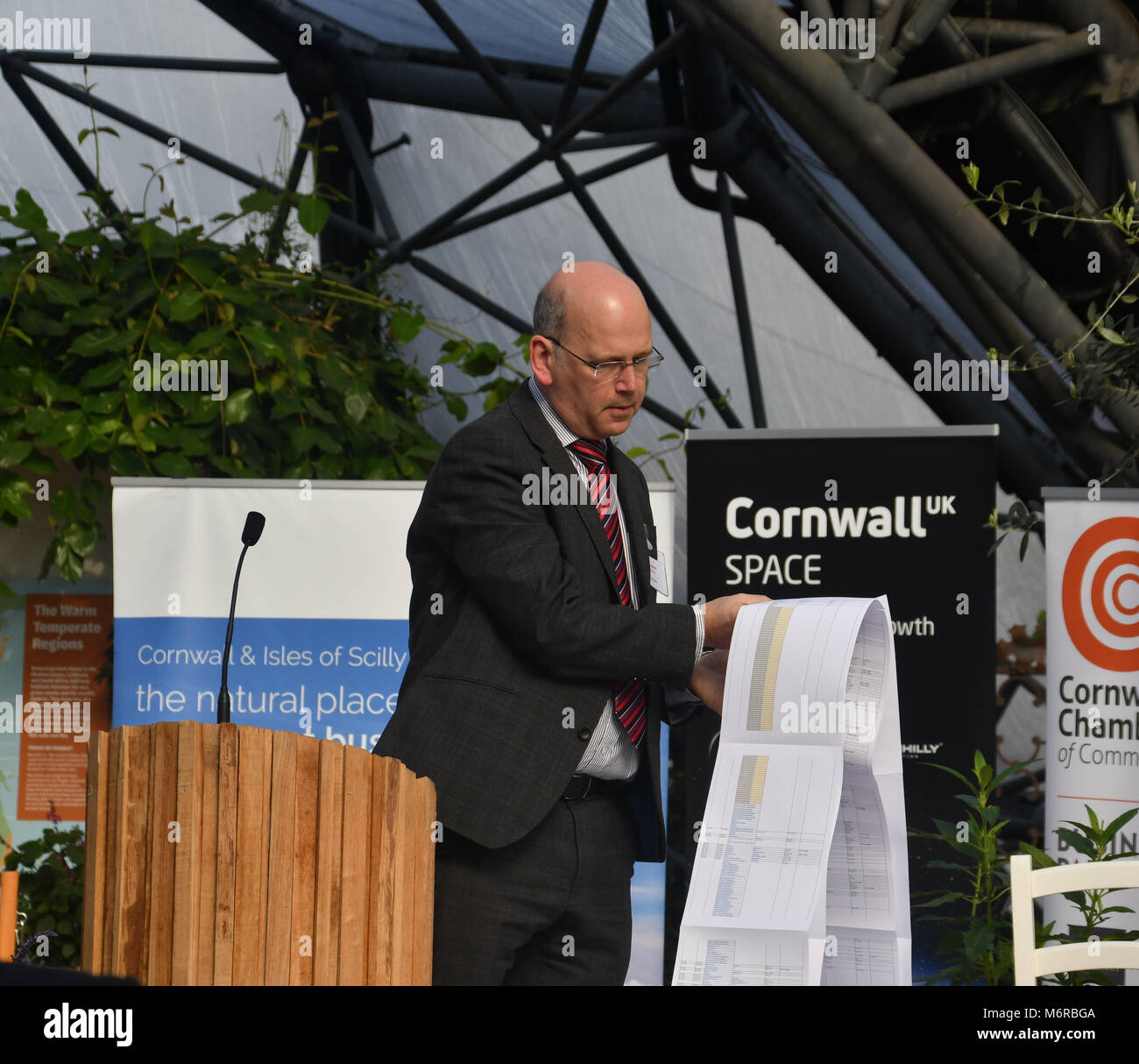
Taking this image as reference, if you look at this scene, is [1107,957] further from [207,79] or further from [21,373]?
[207,79]

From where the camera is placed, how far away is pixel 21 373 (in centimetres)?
438

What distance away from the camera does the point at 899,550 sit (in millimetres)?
4027

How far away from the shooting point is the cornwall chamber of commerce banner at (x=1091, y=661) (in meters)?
3.63

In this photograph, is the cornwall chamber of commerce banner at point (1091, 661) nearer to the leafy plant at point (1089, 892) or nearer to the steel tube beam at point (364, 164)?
the leafy plant at point (1089, 892)

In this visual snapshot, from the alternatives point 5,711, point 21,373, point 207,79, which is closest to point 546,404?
point 21,373

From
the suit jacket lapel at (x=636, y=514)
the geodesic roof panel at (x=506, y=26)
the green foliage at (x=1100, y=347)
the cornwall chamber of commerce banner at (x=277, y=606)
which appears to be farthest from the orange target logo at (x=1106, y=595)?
the geodesic roof panel at (x=506, y=26)

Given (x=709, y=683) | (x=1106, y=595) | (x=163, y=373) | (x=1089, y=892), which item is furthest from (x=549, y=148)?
(x=709, y=683)

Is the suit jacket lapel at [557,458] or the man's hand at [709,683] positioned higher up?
the suit jacket lapel at [557,458]

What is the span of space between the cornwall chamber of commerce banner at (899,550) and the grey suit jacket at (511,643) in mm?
2010

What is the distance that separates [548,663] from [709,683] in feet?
0.90

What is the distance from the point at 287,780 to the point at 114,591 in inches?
A: 103

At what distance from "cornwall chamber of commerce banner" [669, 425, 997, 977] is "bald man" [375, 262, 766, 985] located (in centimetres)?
190

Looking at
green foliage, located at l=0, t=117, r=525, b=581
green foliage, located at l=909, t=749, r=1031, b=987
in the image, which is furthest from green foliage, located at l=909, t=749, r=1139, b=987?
green foliage, located at l=0, t=117, r=525, b=581

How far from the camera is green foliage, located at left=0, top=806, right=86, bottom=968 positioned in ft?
13.9
